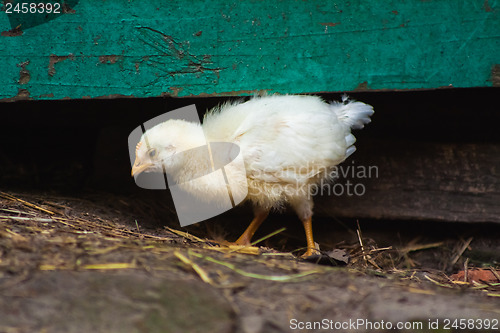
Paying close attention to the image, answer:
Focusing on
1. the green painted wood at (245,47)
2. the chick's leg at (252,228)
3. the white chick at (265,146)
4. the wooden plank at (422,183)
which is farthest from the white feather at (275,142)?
the wooden plank at (422,183)

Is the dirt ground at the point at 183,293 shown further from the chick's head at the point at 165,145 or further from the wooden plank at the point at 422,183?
the wooden plank at the point at 422,183

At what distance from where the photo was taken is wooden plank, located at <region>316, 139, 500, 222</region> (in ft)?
10.3

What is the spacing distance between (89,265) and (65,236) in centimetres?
43

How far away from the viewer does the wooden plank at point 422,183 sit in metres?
3.15

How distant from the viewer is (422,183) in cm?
324

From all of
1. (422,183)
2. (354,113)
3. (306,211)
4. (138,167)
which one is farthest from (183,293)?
(422,183)

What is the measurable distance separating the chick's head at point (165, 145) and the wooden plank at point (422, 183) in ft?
3.93

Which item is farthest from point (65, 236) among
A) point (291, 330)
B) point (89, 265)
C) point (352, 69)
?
point (352, 69)

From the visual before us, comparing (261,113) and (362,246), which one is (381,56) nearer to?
(261,113)

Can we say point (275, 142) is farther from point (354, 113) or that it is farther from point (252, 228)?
point (252, 228)

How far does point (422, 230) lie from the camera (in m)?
3.40

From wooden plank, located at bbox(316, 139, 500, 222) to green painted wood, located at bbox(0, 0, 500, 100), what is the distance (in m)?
0.79

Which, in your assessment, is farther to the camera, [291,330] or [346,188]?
[346,188]

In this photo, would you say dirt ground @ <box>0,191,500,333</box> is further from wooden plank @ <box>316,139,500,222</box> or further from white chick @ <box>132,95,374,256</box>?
wooden plank @ <box>316,139,500,222</box>
